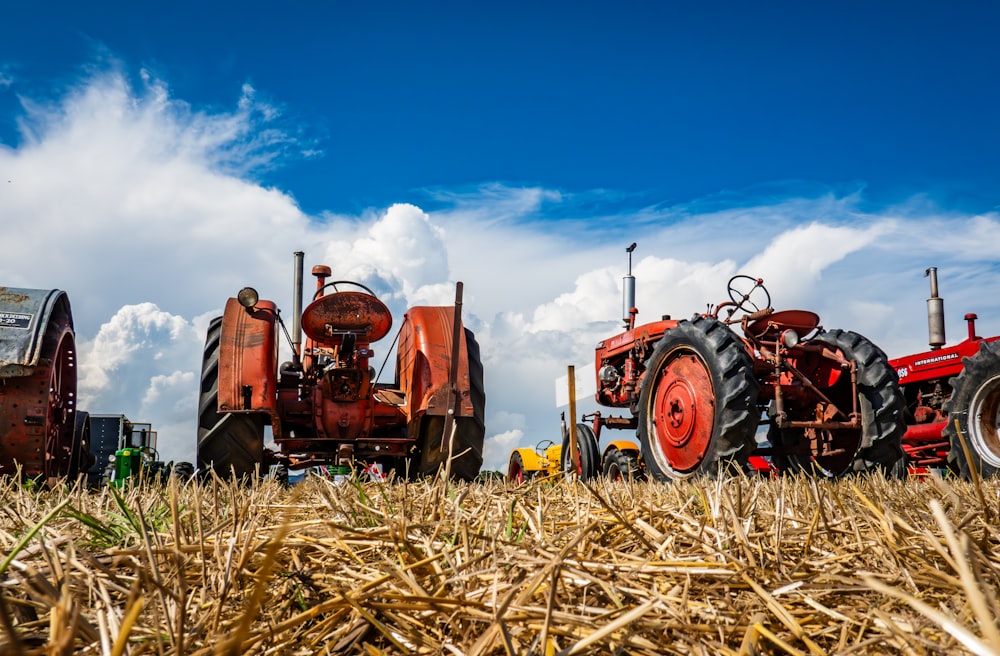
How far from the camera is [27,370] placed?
467 cm

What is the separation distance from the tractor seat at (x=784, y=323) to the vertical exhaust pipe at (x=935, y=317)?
8.11ft

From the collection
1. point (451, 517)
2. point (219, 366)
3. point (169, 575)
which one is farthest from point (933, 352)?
point (169, 575)

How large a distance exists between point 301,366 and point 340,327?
2.42 ft

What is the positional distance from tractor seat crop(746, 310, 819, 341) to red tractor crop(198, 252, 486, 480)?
227 centimetres

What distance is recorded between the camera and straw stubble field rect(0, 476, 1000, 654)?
1.13 m

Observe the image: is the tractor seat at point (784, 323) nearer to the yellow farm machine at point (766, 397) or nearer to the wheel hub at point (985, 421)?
the yellow farm machine at point (766, 397)

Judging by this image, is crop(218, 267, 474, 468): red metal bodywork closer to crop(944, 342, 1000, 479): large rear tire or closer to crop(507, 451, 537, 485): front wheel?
crop(944, 342, 1000, 479): large rear tire

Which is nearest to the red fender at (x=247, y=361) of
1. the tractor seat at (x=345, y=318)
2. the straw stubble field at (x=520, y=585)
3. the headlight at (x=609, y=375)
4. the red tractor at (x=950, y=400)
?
the tractor seat at (x=345, y=318)

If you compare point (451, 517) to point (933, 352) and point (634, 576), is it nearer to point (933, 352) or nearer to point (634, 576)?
point (634, 576)

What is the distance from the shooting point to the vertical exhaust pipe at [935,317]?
820 cm

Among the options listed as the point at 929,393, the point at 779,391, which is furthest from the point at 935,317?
the point at 779,391

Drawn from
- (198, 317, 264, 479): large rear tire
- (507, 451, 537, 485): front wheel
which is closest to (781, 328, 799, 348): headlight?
(198, 317, 264, 479): large rear tire

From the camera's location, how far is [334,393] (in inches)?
261

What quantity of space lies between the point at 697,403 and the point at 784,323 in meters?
1.16
